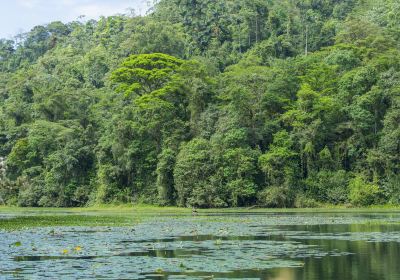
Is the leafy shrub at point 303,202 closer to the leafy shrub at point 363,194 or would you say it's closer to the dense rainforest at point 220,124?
the dense rainforest at point 220,124

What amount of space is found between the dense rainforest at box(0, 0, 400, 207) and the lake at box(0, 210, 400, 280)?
27.8 metres

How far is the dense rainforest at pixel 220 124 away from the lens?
199 ft

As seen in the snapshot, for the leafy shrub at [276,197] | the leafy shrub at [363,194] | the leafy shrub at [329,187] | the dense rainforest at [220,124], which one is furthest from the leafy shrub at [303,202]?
the leafy shrub at [363,194]

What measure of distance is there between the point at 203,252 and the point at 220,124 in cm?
4250

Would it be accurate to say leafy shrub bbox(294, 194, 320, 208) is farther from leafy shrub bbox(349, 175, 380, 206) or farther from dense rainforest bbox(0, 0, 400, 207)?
leafy shrub bbox(349, 175, 380, 206)

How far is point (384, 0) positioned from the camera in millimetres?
95250

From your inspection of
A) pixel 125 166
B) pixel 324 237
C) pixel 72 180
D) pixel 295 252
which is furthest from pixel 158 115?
pixel 295 252

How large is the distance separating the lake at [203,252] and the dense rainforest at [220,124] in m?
27.8

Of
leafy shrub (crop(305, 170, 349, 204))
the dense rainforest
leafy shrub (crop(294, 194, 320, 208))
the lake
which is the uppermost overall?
the dense rainforest

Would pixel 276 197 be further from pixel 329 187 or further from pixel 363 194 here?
pixel 363 194

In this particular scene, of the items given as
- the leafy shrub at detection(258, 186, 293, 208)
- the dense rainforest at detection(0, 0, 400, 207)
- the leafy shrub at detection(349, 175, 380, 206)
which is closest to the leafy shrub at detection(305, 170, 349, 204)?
the dense rainforest at detection(0, 0, 400, 207)

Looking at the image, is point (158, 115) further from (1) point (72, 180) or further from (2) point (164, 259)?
(2) point (164, 259)

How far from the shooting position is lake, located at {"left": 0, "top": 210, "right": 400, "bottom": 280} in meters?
17.0

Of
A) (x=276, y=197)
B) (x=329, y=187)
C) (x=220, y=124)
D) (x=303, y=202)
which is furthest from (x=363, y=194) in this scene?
(x=220, y=124)
